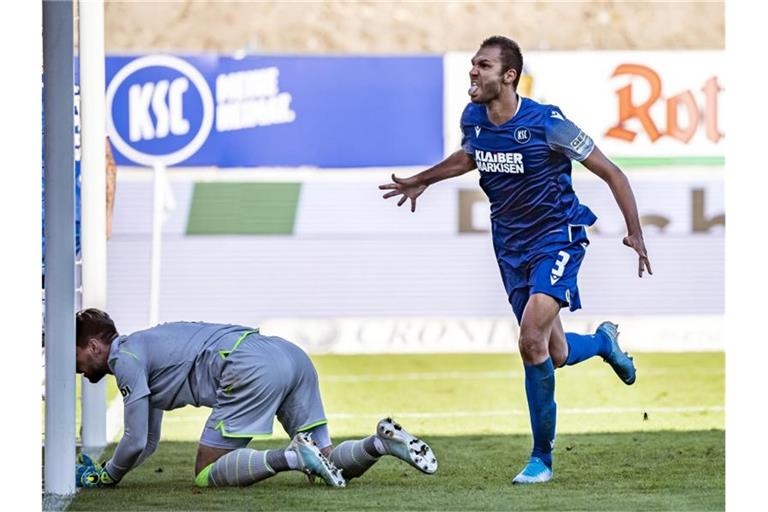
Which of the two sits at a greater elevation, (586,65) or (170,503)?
(586,65)

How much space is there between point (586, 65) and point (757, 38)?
42.7 ft

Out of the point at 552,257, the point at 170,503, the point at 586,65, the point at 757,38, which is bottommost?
the point at 170,503

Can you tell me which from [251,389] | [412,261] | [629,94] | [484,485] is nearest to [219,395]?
[251,389]

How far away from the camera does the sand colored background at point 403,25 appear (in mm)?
27047

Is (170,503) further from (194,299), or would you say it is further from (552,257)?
(194,299)

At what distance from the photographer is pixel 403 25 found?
2759 cm

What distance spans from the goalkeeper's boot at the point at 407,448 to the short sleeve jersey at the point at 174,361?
783mm

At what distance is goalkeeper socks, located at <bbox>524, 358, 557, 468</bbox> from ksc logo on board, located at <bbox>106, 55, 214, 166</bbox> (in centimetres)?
1116

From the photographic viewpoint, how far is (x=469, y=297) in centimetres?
1778

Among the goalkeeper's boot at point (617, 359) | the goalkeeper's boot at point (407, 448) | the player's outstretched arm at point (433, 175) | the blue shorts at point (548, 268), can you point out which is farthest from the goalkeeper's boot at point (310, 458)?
the goalkeeper's boot at point (617, 359)

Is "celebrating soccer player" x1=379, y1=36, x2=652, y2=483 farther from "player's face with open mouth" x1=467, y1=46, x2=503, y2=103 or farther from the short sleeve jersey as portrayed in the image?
the short sleeve jersey

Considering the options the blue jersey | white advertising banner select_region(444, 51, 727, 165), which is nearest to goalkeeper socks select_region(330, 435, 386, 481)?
the blue jersey

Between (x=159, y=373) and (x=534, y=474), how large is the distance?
5.08ft

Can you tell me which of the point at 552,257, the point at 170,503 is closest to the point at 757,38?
the point at 552,257
